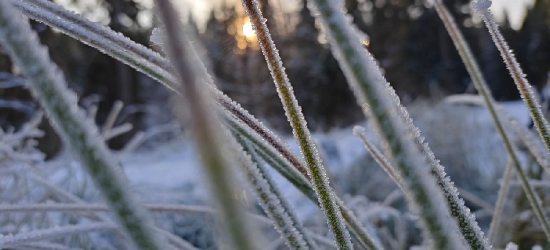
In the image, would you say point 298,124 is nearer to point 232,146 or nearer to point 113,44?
point 232,146

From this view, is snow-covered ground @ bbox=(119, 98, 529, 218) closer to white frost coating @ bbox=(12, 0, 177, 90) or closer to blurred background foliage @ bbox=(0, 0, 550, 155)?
white frost coating @ bbox=(12, 0, 177, 90)

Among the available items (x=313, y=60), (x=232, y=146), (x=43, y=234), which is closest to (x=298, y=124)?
(x=232, y=146)

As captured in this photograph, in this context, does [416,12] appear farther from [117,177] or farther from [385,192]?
[117,177]

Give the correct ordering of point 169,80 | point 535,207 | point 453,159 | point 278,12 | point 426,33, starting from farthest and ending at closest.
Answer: point 426,33
point 278,12
point 453,159
point 535,207
point 169,80

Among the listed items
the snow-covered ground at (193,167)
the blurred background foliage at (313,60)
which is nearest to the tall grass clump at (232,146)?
the snow-covered ground at (193,167)

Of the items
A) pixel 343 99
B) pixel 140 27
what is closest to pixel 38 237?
pixel 140 27

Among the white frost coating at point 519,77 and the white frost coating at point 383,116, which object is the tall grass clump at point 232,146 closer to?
the white frost coating at point 383,116
